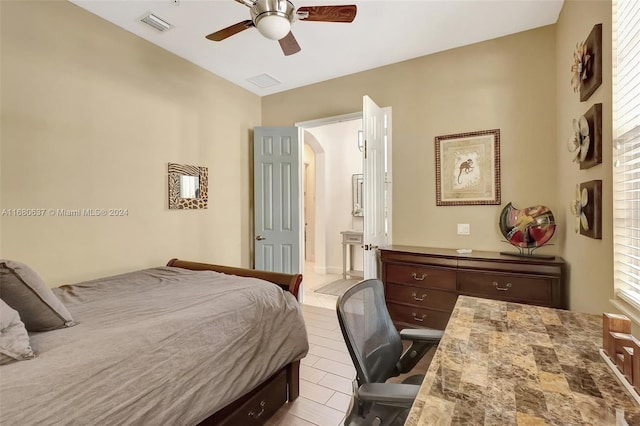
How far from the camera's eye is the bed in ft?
3.19

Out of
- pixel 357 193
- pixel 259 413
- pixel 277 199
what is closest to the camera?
pixel 259 413

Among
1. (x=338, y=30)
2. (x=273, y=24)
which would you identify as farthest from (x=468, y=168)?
(x=273, y=24)

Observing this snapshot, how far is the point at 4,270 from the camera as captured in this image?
1259 mm

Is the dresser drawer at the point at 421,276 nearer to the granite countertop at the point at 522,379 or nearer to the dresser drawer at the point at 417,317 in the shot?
the dresser drawer at the point at 417,317

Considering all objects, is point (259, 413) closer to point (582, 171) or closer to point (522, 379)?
point (522, 379)

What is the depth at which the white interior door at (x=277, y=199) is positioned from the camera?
12.9 ft

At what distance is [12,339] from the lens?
1047mm

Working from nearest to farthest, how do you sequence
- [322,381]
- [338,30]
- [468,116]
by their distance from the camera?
[322,381], [338,30], [468,116]

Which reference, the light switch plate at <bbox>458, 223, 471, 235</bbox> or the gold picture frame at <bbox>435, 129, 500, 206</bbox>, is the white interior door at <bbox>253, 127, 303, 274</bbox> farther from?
the light switch plate at <bbox>458, 223, 471, 235</bbox>

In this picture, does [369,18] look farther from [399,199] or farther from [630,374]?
[630,374]

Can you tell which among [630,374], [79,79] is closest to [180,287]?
[79,79]

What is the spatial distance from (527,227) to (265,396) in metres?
2.43

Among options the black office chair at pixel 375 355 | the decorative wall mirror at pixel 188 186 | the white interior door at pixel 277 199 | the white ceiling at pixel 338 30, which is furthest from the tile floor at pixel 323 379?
the white ceiling at pixel 338 30

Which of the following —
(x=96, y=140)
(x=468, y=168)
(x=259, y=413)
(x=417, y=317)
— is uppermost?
(x=96, y=140)
